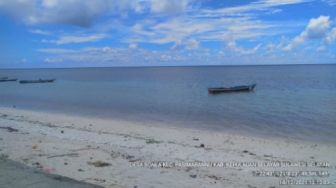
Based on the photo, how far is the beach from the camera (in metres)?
8.34

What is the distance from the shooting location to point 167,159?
411 inches

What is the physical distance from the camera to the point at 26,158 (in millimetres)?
9953

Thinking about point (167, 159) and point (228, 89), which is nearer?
point (167, 159)

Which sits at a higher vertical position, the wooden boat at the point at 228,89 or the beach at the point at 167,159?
the wooden boat at the point at 228,89

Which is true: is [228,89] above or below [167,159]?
above

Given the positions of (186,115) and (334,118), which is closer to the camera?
(334,118)

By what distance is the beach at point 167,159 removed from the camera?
834cm

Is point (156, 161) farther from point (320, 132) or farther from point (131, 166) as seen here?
point (320, 132)

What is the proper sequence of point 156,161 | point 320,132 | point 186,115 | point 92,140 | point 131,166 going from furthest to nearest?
point 186,115, point 320,132, point 92,140, point 156,161, point 131,166

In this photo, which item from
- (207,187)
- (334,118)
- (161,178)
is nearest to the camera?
(207,187)

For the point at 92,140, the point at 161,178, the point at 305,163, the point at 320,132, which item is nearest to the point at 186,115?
the point at 320,132

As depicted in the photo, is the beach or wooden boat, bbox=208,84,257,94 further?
wooden boat, bbox=208,84,257,94

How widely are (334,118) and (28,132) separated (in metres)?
20.2

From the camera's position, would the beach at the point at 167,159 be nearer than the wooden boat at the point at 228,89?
Yes
